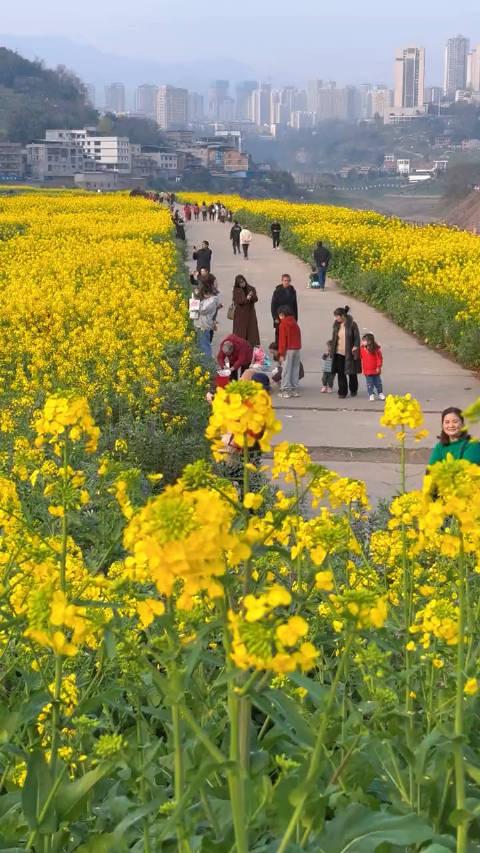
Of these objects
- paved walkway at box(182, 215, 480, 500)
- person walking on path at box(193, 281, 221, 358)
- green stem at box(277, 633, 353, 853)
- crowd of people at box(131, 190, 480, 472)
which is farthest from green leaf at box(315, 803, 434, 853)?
person walking on path at box(193, 281, 221, 358)

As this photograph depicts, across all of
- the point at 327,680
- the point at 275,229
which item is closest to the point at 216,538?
the point at 327,680

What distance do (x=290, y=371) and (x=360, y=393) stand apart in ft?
2.83

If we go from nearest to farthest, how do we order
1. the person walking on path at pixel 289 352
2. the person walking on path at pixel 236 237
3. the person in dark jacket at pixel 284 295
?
the person walking on path at pixel 289 352, the person in dark jacket at pixel 284 295, the person walking on path at pixel 236 237

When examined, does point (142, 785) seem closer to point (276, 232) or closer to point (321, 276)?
point (321, 276)

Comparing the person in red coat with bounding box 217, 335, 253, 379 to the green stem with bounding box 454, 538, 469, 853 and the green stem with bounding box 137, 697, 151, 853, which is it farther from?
the green stem with bounding box 454, 538, 469, 853

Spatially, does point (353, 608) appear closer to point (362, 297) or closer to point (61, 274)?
point (61, 274)

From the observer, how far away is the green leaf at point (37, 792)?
289 cm

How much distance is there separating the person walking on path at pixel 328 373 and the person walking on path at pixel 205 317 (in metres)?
1.75

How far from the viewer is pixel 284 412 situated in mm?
13898

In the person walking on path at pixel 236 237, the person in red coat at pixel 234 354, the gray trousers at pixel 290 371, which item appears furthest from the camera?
the person walking on path at pixel 236 237

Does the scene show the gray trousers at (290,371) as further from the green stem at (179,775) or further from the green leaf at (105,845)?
the green stem at (179,775)

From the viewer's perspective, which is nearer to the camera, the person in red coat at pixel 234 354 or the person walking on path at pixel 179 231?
the person in red coat at pixel 234 354

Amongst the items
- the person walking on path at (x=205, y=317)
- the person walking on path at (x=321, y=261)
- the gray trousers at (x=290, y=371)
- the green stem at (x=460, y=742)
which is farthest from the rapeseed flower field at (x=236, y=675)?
the person walking on path at (x=321, y=261)

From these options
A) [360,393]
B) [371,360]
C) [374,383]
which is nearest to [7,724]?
[371,360]
